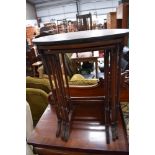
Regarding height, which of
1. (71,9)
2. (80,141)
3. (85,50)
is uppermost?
(71,9)

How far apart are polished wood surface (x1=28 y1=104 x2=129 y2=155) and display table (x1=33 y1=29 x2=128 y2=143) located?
0.02m

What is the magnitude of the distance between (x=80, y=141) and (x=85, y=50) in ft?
1.13

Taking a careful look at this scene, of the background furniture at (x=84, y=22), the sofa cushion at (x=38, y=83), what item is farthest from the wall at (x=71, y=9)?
the sofa cushion at (x=38, y=83)

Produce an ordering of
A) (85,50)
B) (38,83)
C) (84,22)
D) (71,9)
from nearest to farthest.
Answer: (85,50)
(38,83)
(84,22)
(71,9)

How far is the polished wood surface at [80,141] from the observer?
0.63 m

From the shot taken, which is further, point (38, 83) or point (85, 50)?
point (38, 83)

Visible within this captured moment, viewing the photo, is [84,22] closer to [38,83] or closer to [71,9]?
[38,83]

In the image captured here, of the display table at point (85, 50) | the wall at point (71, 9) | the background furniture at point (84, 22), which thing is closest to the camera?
the display table at point (85, 50)

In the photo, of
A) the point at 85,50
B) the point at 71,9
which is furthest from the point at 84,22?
the point at 71,9

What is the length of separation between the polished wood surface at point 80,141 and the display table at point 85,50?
20 mm

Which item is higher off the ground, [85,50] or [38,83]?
[85,50]

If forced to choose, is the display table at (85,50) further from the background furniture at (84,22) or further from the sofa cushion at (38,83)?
the background furniture at (84,22)

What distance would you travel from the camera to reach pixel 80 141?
669mm
